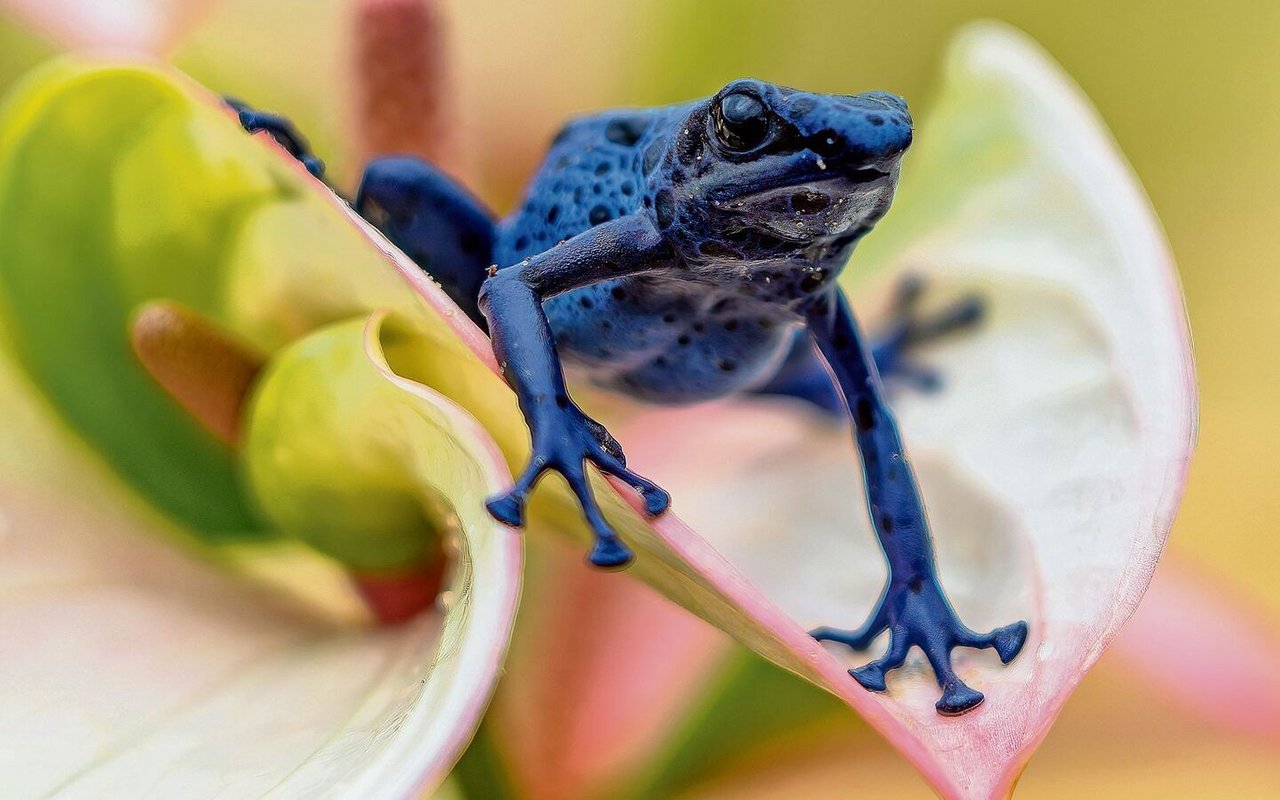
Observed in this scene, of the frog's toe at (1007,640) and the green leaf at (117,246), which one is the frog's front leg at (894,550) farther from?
the green leaf at (117,246)

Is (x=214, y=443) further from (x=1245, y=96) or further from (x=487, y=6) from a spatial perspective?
(x=1245, y=96)

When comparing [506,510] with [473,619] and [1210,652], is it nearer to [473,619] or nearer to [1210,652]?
[473,619]

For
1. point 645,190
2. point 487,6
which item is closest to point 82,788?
point 645,190

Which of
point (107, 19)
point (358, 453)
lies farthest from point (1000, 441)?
point (107, 19)

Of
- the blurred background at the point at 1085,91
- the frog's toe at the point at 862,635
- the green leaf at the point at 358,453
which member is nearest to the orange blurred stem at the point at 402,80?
the blurred background at the point at 1085,91

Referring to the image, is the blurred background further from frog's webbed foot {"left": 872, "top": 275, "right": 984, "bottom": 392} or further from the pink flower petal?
frog's webbed foot {"left": 872, "top": 275, "right": 984, "bottom": 392}
